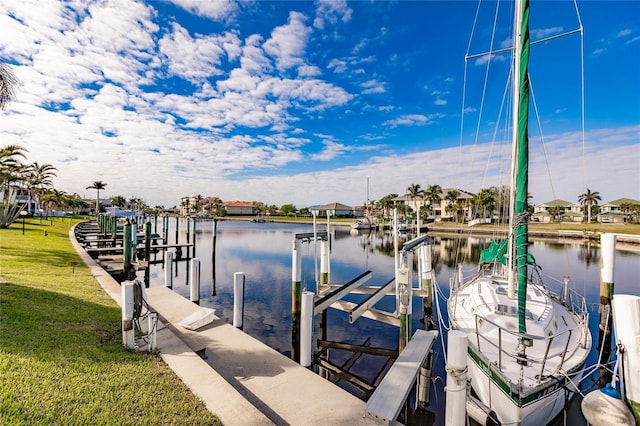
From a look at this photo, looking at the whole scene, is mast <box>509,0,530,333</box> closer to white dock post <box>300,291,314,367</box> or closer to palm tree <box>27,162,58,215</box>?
white dock post <box>300,291,314,367</box>

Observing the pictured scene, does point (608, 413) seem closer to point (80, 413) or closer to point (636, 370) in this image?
point (636, 370)

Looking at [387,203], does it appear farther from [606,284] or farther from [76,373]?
[76,373]

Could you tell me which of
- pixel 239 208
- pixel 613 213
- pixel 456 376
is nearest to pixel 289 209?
pixel 239 208

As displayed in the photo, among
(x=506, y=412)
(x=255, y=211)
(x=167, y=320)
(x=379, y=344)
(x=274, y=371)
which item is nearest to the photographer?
(x=506, y=412)

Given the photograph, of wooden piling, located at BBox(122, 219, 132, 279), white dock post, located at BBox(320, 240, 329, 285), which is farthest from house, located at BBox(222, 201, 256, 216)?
white dock post, located at BBox(320, 240, 329, 285)

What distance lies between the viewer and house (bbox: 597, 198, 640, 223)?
87125mm

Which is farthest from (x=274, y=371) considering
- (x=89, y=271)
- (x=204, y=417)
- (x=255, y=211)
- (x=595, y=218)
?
(x=255, y=211)

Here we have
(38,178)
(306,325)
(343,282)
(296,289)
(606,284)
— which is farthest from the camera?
(38,178)

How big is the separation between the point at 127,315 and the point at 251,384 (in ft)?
9.45

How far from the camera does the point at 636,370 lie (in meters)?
3.42

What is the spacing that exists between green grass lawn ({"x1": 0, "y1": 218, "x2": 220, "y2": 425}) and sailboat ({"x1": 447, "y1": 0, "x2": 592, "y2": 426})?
5.03m

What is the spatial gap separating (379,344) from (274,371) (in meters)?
5.76

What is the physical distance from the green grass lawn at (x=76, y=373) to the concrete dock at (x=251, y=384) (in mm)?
290

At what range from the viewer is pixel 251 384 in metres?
6.19
